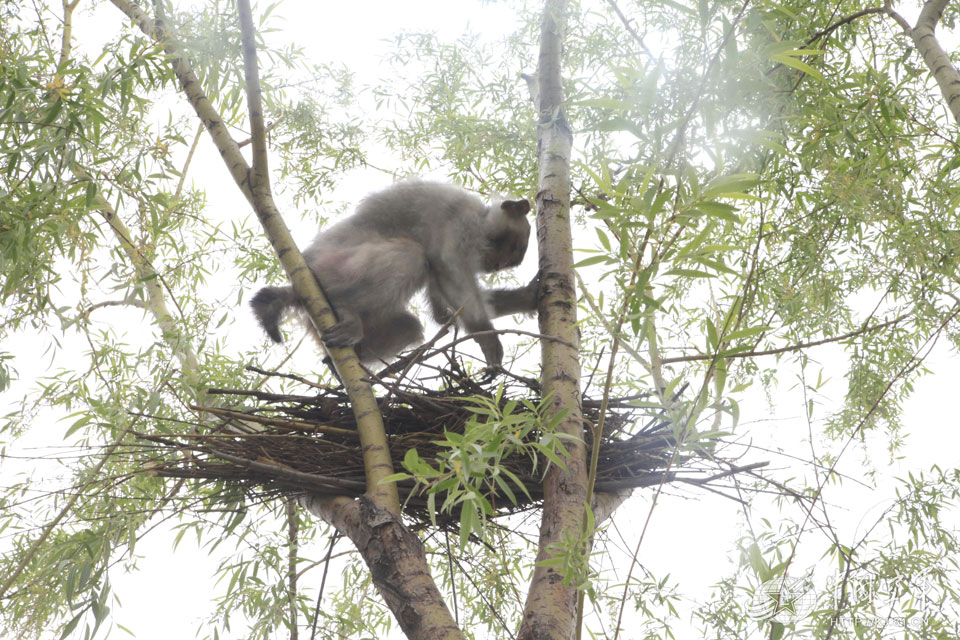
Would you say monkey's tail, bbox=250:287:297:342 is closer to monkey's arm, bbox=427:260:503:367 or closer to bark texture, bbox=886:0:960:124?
monkey's arm, bbox=427:260:503:367

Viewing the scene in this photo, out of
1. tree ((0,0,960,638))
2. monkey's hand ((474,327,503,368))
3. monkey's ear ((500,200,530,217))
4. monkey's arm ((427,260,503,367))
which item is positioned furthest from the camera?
monkey's ear ((500,200,530,217))

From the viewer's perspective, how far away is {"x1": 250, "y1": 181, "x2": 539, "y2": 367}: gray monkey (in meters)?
3.23

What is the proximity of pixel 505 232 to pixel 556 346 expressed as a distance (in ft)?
3.82

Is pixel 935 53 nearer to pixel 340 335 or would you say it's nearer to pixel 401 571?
pixel 340 335

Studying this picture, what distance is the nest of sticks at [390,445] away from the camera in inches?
98.5

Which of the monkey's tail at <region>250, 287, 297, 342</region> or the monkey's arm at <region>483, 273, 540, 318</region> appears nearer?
the monkey's tail at <region>250, 287, 297, 342</region>

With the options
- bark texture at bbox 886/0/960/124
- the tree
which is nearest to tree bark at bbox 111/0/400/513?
the tree

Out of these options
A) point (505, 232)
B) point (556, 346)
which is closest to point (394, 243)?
point (505, 232)

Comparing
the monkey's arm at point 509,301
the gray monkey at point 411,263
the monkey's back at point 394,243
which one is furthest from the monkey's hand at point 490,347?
the monkey's back at point 394,243

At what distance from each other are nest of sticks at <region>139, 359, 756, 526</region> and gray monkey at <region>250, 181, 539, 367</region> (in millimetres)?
376

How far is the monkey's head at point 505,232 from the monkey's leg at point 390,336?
0.43 m

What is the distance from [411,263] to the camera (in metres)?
3.35

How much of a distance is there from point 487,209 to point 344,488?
1.69 m

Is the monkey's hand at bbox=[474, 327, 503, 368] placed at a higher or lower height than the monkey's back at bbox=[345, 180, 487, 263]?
lower
